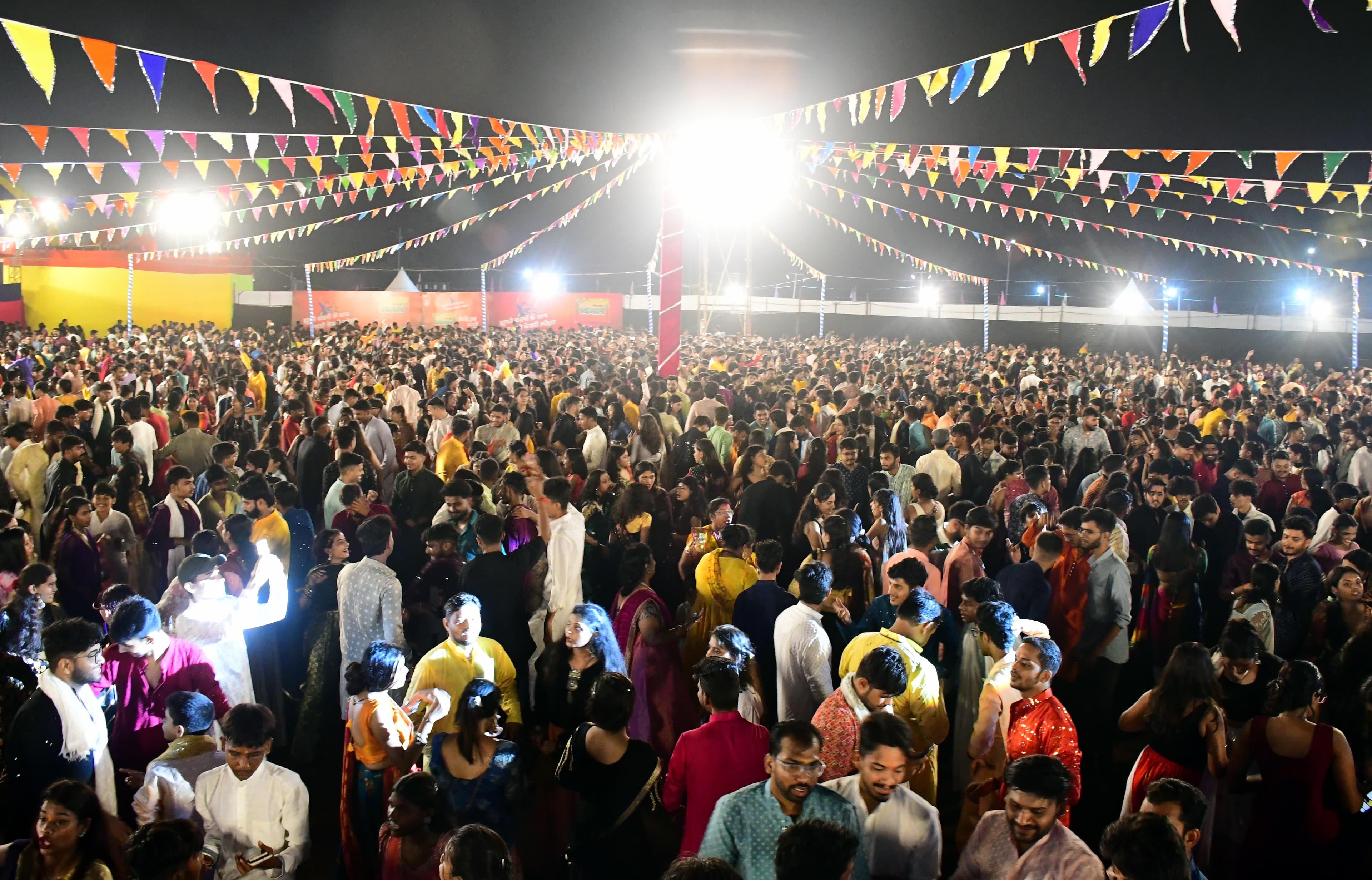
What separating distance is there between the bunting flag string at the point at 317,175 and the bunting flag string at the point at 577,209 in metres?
1.76

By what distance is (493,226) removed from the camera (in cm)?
4059

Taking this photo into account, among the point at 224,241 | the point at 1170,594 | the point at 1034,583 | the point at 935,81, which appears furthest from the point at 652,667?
the point at 224,241

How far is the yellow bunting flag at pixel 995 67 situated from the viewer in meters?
7.65

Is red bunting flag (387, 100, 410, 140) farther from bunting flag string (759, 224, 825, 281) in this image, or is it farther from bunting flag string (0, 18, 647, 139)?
bunting flag string (759, 224, 825, 281)

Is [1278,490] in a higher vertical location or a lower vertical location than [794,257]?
lower

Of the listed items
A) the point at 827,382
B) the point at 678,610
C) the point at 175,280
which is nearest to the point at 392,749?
the point at 678,610

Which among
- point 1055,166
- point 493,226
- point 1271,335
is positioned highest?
point 493,226

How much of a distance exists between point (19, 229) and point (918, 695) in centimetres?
2867

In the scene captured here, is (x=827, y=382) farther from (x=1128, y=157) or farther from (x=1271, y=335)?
(x=1271, y=335)

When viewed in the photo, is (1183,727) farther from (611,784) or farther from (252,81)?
(252,81)

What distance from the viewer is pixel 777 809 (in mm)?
2746

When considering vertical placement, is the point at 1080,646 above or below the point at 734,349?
below

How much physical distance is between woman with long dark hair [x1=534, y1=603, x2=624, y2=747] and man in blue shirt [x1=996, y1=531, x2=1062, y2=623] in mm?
2011

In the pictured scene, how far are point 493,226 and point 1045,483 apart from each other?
36.9m
